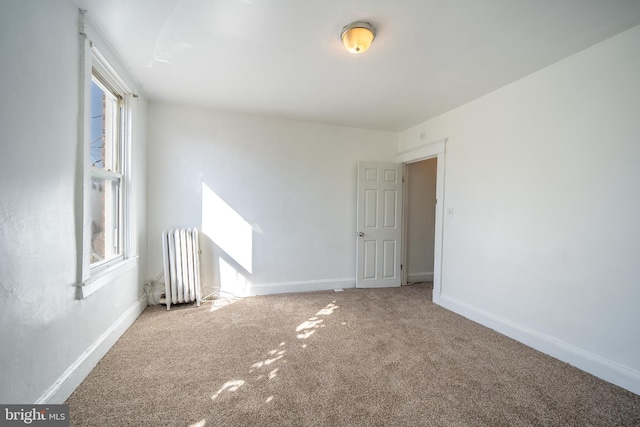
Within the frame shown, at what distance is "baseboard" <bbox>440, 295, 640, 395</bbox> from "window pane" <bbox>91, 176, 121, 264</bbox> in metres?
4.03

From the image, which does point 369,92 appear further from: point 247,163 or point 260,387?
point 260,387

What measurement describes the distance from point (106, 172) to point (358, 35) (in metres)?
2.61

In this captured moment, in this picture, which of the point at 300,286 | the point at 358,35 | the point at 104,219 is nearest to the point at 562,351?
the point at 300,286

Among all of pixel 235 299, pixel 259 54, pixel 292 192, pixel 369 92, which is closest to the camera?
pixel 259 54

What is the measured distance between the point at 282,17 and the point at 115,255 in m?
2.78

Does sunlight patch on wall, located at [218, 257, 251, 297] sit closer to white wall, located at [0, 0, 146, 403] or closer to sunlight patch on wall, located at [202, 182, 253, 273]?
sunlight patch on wall, located at [202, 182, 253, 273]

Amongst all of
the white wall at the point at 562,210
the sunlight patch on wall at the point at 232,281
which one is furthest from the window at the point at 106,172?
the white wall at the point at 562,210

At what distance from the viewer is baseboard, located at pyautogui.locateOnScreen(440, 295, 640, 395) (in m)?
1.86

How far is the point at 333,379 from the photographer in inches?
75.0

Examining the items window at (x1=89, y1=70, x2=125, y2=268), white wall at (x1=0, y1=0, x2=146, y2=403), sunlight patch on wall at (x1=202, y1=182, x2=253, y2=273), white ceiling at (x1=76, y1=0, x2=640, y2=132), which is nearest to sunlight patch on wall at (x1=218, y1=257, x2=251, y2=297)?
sunlight patch on wall at (x1=202, y1=182, x2=253, y2=273)

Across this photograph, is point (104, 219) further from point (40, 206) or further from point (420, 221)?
point (420, 221)

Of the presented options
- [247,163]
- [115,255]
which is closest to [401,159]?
[247,163]

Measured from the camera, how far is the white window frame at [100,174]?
182 cm

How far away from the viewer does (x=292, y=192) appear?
3986 mm
